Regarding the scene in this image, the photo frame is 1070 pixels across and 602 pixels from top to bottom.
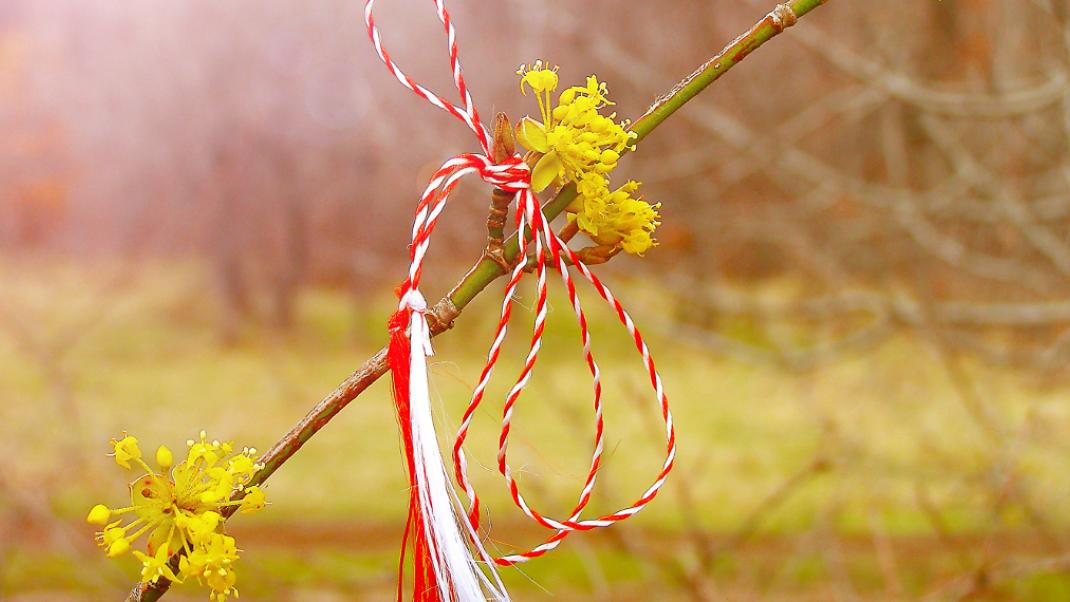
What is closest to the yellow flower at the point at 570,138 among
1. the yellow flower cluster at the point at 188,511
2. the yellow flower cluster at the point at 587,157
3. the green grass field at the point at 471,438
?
the yellow flower cluster at the point at 587,157

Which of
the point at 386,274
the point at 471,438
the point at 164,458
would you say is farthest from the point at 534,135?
the point at 386,274

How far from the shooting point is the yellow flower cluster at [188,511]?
28 centimetres

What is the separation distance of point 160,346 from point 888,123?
1.96 m

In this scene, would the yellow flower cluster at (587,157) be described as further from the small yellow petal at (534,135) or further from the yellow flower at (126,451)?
the yellow flower at (126,451)

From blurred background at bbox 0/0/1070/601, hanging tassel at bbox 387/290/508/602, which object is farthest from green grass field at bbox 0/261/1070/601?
hanging tassel at bbox 387/290/508/602

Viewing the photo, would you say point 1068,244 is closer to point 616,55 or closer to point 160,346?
point 616,55

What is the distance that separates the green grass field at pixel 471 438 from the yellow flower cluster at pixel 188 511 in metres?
1.49

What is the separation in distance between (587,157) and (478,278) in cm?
5

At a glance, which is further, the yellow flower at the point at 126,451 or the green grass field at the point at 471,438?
the green grass field at the point at 471,438

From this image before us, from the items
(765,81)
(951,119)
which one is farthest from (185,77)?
(951,119)

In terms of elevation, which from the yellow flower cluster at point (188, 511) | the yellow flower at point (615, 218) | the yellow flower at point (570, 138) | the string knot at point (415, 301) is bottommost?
the yellow flower cluster at point (188, 511)

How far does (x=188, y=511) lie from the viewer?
0.29 m

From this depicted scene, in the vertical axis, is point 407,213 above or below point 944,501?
above

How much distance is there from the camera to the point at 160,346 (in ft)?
8.70
